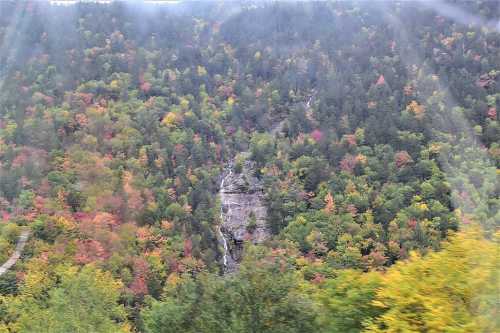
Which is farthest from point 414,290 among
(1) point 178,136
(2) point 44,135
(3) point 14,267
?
(1) point 178,136

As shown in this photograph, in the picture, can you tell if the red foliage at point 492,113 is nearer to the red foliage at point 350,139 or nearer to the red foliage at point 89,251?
the red foliage at point 350,139

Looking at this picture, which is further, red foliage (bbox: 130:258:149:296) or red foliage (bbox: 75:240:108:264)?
red foliage (bbox: 130:258:149:296)

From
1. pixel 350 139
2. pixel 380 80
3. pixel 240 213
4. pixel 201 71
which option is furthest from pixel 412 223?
pixel 201 71

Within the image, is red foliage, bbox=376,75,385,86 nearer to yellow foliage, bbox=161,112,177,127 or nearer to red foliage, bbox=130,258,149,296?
yellow foliage, bbox=161,112,177,127

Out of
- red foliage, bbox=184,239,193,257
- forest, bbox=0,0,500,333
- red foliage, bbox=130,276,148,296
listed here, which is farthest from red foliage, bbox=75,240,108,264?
red foliage, bbox=184,239,193,257

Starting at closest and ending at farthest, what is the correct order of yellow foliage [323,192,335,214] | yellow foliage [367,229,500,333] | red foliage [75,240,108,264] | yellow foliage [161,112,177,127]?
yellow foliage [367,229,500,333] → red foliage [75,240,108,264] → yellow foliage [323,192,335,214] → yellow foliage [161,112,177,127]

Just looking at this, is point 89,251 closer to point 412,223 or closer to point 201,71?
point 412,223

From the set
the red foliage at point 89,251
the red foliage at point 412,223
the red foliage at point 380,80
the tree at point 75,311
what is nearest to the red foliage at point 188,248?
the red foliage at point 89,251
